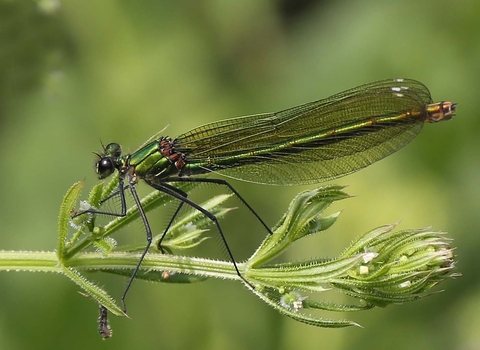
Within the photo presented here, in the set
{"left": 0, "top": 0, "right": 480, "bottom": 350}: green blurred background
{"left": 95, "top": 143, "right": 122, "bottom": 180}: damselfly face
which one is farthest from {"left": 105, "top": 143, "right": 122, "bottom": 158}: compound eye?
{"left": 0, "top": 0, "right": 480, "bottom": 350}: green blurred background

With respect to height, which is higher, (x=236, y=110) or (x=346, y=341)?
(x=236, y=110)

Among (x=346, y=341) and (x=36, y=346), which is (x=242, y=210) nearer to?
(x=346, y=341)

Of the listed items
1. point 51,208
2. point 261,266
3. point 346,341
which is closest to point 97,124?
point 51,208

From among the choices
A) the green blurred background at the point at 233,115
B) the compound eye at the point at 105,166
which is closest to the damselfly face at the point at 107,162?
the compound eye at the point at 105,166

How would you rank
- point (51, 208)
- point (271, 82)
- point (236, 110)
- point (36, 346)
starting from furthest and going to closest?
point (271, 82), point (236, 110), point (51, 208), point (36, 346)

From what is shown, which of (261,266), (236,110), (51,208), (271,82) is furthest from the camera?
(271,82)
